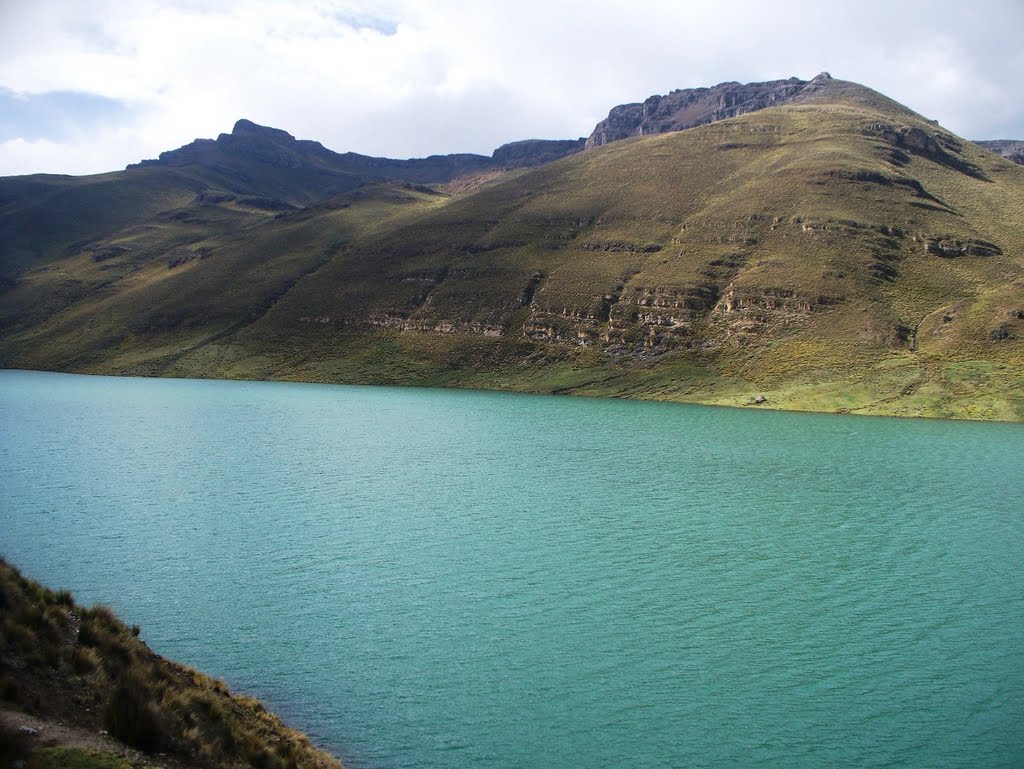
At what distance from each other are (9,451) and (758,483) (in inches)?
2095

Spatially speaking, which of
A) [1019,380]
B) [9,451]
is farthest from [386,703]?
[1019,380]

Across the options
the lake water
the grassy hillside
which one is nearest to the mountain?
the lake water

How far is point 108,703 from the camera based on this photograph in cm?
1333

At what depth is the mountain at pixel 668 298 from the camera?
115000 mm

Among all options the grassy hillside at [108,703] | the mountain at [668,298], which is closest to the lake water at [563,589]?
the grassy hillside at [108,703]

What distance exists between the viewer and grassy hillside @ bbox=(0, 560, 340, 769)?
11906 mm

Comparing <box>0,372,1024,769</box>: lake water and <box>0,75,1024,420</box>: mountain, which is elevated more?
<box>0,75,1024,420</box>: mountain

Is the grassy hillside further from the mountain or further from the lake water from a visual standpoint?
the mountain

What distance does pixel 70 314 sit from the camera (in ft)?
630

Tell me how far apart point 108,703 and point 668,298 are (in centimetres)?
13305

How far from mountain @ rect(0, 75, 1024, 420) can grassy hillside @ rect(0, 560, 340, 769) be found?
9892cm

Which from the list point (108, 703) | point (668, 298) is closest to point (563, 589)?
point (108, 703)

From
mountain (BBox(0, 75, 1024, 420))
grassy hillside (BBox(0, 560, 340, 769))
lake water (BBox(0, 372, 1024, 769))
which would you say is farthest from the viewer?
mountain (BBox(0, 75, 1024, 420))

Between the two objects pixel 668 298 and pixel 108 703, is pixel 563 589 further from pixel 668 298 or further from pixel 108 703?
pixel 668 298
